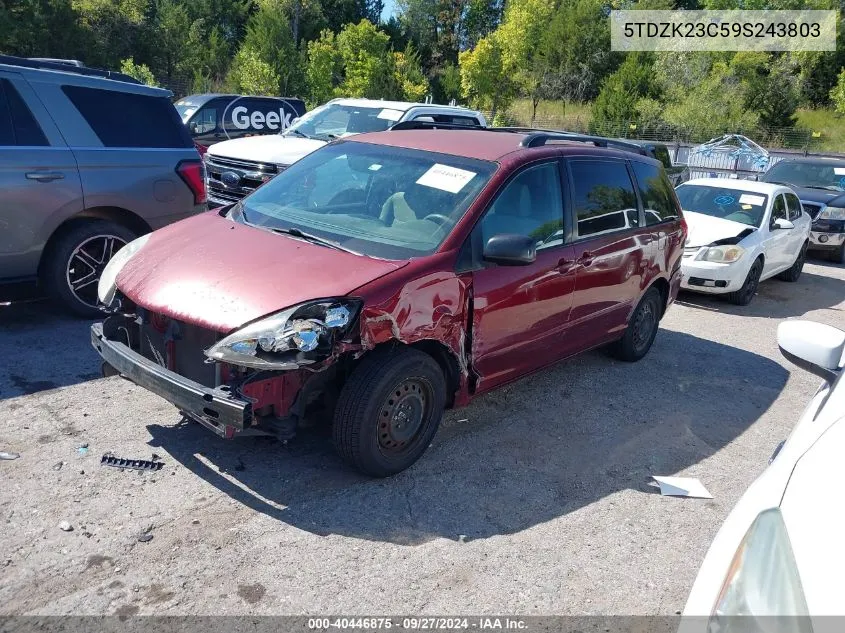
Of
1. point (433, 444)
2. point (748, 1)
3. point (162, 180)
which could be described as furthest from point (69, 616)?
point (748, 1)

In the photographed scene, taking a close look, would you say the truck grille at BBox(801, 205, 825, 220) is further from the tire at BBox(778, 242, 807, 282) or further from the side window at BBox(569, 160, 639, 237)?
the side window at BBox(569, 160, 639, 237)

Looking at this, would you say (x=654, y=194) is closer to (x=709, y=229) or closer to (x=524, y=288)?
(x=524, y=288)

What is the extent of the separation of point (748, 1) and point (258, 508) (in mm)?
55672

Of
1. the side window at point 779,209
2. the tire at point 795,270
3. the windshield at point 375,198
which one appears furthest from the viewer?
the tire at point 795,270

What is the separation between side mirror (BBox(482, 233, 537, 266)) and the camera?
13.2 ft

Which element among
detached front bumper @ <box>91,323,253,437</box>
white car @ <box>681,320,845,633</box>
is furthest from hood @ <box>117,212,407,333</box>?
white car @ <box>681,320,845,633</box>

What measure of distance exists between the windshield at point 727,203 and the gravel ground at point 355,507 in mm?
5165

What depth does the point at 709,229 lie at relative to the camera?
9.49m

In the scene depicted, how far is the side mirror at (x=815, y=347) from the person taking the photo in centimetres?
295

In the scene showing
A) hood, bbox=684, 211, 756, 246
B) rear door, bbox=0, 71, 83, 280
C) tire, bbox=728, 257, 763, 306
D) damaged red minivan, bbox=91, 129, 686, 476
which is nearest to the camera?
damaged red minivan, bbox=91, 129, 686, 476

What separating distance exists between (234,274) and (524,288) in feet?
5.95

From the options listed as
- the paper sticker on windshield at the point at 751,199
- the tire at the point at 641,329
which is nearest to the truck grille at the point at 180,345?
the tire at the point at 641,329

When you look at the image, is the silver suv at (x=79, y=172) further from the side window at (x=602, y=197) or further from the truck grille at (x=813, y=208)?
the truck grille at (x=813, y=208)

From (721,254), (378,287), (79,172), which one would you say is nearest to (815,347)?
(378,287)
